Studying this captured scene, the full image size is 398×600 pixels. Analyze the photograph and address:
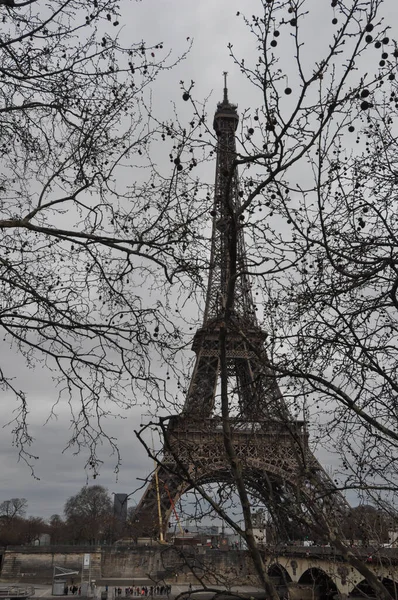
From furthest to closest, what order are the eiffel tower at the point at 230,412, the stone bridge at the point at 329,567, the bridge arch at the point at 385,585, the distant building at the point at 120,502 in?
the bridge arch at the point at 385,585 → the stone bridge at the point at 329,567 → the distant building at the point at 120,502 → the eiffel tower at the point at 230,412

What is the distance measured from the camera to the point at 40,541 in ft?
273

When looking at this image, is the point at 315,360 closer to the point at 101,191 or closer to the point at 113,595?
the point at 101,191

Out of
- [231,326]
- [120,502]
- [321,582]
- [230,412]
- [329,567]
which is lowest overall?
[321,582]

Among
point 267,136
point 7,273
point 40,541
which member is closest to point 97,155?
point 7,273

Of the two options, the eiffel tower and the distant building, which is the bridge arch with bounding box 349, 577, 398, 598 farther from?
the distant building

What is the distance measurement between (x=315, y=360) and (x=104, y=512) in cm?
8147

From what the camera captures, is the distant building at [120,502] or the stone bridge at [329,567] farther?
the stone bridge at [329,567]

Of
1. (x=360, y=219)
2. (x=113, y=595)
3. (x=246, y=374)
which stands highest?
(x=360, y=219)

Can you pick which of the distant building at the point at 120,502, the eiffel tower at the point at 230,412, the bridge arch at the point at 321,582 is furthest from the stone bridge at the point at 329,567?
the distant building at the point at 120,502

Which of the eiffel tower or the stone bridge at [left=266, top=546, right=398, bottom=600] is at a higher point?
the eiffel tower

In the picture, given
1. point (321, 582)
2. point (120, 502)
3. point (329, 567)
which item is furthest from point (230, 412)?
point (321, 582)

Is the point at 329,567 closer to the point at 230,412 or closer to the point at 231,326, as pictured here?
the point at 230,412

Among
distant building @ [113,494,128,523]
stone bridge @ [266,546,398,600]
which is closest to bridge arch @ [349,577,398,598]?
stone bridge @ [266,546,398,600]

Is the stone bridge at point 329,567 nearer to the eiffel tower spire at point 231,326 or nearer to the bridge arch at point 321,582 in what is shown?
the bridge arch at point 321,582
